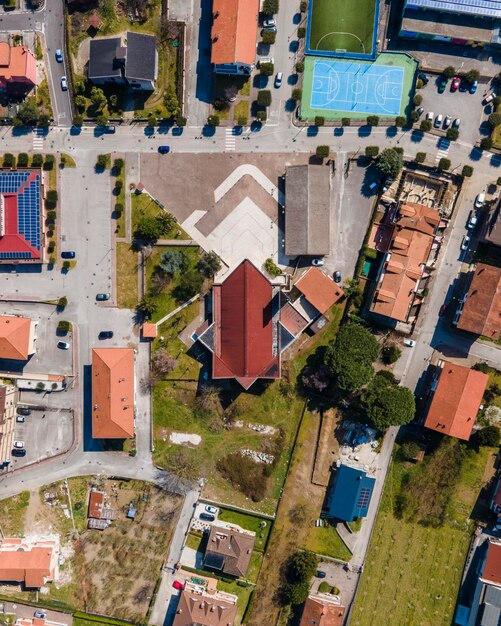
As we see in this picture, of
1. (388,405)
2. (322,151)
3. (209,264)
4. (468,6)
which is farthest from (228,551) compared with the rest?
(468,6)

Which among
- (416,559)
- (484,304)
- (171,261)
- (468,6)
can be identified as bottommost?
(416,559)

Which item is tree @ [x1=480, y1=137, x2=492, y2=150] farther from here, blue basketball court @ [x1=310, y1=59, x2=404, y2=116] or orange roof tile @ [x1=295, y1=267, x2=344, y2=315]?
orange roof tile @ [x1=295, y1=267, x2=344, y2=315]

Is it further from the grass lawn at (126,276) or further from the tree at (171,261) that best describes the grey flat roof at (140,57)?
the tree at (171,261)

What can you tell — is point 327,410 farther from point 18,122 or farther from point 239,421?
point 18,122

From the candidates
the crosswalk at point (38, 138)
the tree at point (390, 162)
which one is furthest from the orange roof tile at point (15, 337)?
the tree at point (390, 162)

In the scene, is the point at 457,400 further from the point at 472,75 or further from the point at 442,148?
the point at 472,75

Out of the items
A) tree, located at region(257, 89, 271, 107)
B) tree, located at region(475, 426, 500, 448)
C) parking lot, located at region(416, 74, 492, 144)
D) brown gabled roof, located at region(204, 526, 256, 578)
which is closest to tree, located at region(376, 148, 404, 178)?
parking lot, located at region(416, 74, 492, 144)

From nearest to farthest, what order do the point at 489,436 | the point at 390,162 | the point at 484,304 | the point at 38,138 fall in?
the point at 484,304 → the point at 390,162 → the point at 489,436 → the point at 38,138
